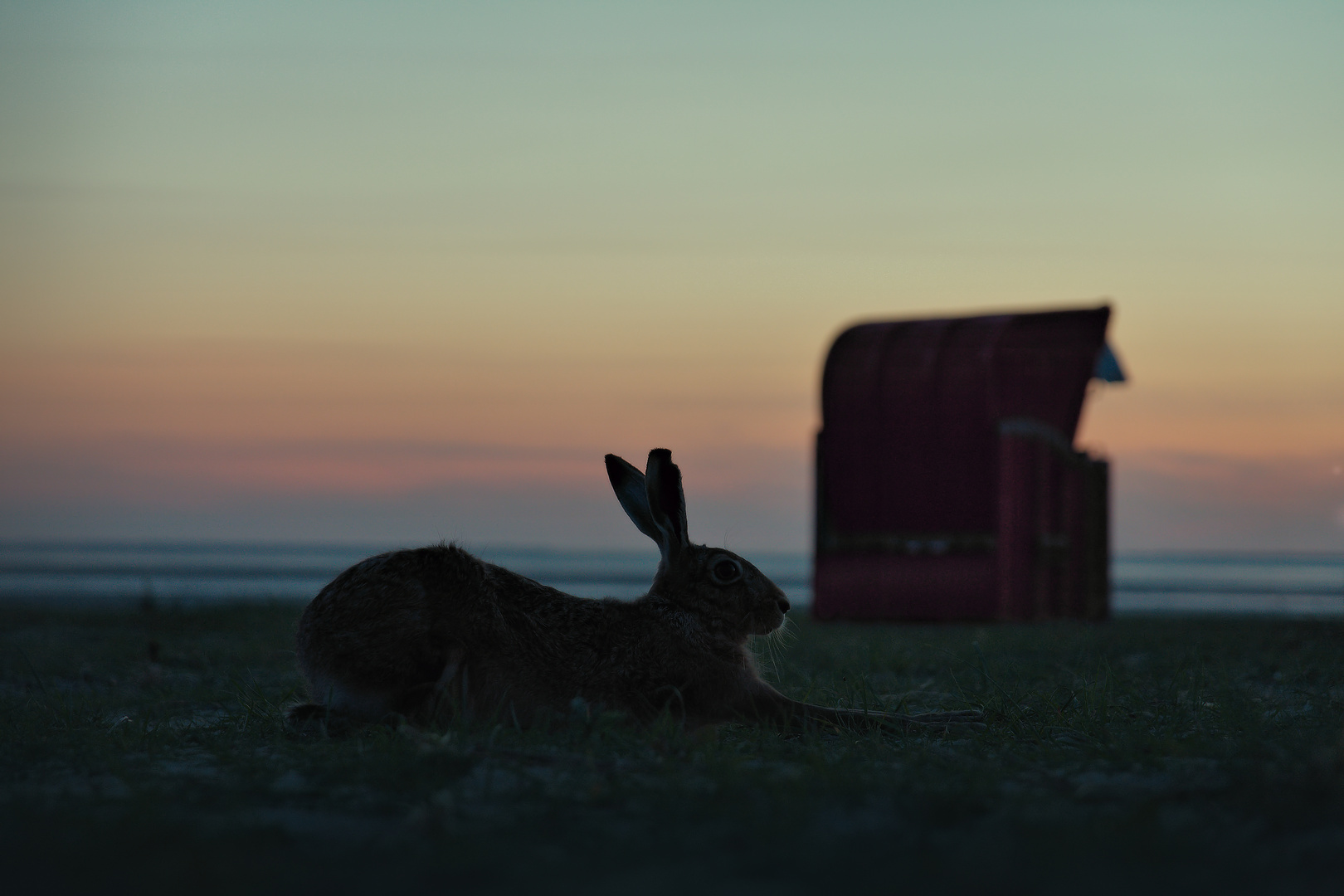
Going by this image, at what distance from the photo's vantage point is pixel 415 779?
3.34 m

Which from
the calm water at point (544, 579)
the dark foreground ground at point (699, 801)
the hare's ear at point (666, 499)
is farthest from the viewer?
the calm water at point (544, 579)

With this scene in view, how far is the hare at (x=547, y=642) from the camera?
436 centimetres

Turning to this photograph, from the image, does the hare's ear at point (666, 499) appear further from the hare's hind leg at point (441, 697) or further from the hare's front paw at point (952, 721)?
the hare's front paw at point (952, 721)

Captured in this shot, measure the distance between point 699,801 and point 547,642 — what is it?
166 cm

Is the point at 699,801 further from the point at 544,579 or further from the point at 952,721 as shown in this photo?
the point at 544,579

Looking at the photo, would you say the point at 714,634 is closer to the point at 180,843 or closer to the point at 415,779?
the point at 415,779

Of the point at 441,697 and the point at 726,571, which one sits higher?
the point at 726,571

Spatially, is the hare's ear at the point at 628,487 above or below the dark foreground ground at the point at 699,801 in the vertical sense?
above

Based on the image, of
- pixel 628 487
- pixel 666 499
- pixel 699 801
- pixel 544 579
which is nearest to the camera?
pixel 699 801

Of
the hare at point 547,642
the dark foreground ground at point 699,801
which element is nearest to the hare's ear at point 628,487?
the hare at point 547,642

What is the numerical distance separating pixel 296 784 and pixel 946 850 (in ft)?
6.26

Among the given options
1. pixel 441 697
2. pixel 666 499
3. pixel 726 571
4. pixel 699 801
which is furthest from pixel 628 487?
pixel 699 801

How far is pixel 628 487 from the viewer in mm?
5156

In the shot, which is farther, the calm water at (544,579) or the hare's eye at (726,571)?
the calm water at (544,579)
